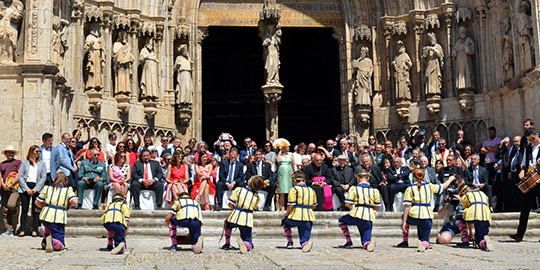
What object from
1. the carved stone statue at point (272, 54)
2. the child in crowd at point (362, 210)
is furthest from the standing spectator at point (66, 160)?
the carved stone statue at point (272, 54)

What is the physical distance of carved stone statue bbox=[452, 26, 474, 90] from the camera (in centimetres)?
1675

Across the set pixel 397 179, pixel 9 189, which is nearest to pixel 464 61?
pixel 397 179

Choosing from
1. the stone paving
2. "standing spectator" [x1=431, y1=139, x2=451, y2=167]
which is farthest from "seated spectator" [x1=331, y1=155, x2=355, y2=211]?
the stone paving

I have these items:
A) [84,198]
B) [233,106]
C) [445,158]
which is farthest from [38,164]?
[233,106]

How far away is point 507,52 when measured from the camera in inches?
618

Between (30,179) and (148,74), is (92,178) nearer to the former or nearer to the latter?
(30,179)

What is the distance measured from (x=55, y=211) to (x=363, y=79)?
32.8 ft

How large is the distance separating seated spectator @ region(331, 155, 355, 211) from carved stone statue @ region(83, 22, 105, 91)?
5856 millimetres

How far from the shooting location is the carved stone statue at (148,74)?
16.8 meters

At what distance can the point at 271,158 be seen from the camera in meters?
14.5

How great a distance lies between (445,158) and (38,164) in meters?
8.02

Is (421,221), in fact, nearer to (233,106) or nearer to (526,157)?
(526,157)

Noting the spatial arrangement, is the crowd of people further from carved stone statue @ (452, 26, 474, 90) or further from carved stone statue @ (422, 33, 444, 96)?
carved stone statue @ (422, 33, 444, 96)

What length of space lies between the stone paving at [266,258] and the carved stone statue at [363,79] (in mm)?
7324
